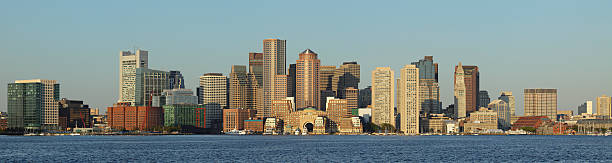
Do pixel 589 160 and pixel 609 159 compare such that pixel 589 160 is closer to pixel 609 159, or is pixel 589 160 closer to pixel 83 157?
pixel 609 159

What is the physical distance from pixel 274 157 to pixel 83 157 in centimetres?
3070

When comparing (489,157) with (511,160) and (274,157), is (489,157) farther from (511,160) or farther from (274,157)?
(274,157)

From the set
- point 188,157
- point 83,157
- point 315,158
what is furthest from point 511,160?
point 83,157

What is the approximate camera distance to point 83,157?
459ft

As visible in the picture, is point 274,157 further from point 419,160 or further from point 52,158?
point 52,158

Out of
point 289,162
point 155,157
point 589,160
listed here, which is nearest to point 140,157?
point 155,157

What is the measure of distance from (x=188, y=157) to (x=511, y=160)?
50423 mm

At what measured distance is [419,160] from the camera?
132m

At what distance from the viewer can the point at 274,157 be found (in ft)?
457

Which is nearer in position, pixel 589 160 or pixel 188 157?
pixel 589 160

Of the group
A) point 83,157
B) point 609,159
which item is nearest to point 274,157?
point 83,157

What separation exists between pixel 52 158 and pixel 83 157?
4901mm

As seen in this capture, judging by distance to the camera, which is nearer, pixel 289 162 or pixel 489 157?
pixel 289 162

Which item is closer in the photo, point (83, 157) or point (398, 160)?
point (398, 160)
